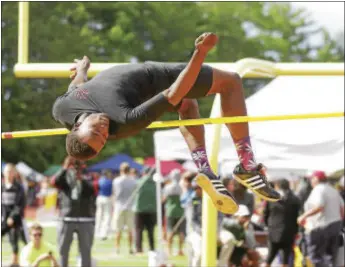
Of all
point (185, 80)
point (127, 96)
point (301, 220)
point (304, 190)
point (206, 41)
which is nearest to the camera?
point (206, 41)

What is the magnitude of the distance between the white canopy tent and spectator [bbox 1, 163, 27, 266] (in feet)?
6.26

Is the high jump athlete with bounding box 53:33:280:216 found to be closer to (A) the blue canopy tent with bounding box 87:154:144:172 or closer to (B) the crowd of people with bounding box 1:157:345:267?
(B) the crowd of people with bounding box 1:157:345:267

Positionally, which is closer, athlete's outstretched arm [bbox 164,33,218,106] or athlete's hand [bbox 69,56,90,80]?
athlete's outstretched arm [bbox 164,33,218,106]

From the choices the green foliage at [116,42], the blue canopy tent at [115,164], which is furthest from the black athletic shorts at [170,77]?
the blue canopy tent at [115,164]

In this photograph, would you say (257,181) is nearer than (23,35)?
Yes

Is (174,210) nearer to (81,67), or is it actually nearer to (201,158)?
(201,158)

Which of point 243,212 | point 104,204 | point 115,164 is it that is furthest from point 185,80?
point 115,164

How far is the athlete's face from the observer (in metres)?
5.66

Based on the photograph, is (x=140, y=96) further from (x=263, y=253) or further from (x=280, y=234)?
(x=263, y=253)

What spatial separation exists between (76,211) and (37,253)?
109 cm

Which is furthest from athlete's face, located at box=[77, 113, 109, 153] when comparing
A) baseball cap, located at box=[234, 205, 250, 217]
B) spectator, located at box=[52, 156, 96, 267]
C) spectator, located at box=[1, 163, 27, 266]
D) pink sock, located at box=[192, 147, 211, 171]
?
spectator, located at box=[1, 163, 27, 266]

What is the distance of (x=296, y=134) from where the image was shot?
478 inches

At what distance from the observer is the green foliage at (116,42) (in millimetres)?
28797

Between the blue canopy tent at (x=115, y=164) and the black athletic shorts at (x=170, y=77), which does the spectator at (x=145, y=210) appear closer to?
the black athletic shorts at (x=170, y=77)
